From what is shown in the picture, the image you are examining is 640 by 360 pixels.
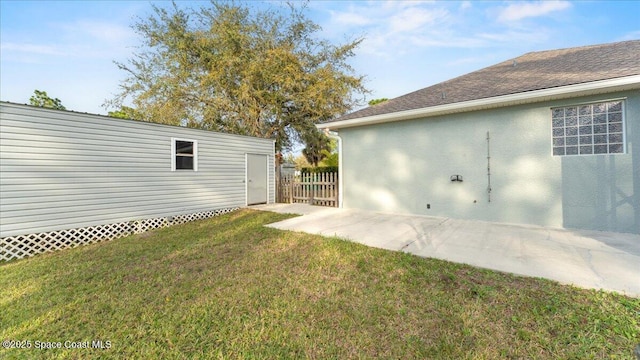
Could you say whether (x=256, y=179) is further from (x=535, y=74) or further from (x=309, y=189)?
(x=535, y=74)

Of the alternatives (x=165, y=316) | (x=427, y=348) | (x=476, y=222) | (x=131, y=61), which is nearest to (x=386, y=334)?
(x=427, y=348)

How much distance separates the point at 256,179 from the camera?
31.4 feet

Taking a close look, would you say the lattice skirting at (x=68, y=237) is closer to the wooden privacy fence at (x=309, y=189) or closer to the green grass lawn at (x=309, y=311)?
the green grass lawn at (x=309, y=311)

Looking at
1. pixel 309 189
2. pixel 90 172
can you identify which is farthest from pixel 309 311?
pixel 309 189

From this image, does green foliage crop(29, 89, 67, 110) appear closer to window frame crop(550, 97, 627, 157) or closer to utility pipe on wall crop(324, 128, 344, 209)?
utility pipe on wall crop(324, 128, 344, 209)

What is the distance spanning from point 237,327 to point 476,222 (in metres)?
5.89

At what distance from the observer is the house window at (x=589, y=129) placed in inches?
186

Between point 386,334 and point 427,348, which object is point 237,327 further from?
point 427,348

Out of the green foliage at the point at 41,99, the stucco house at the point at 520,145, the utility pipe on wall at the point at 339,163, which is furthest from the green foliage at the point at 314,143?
the green foliage at the point at 41,99

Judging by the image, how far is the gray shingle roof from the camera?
4871 mm

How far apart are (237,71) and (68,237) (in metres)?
10.2

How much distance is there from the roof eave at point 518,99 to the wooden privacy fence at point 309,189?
260 centimetres

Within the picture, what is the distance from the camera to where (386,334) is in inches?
84.7

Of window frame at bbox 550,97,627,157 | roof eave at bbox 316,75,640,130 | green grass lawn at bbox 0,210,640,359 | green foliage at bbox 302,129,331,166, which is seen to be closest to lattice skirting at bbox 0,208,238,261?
green grass lawn at bbox 0,210,640,359
